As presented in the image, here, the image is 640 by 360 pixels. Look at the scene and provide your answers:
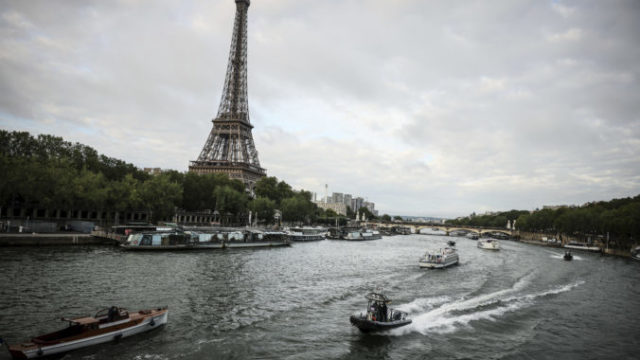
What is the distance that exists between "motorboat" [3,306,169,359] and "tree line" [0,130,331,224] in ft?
170

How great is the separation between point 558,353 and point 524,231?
17240 cm

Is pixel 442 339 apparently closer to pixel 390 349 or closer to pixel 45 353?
pixel 390 349

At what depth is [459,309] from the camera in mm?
32438

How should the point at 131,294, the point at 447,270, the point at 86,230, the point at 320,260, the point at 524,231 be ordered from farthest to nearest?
the point at 524,231
the point at 86,230
the point at 320,260
the point at 447,270
the point at 131,294

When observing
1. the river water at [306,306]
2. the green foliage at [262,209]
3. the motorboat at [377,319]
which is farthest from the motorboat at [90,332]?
the green foliage at [262,209]

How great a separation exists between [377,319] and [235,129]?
122 m

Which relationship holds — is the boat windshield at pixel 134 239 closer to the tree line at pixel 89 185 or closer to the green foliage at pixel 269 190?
the tree line at pixel 89 185

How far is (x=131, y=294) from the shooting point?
30703mm

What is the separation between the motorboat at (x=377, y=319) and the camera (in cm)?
2420

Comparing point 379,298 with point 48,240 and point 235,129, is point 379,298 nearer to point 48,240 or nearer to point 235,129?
point 48,240

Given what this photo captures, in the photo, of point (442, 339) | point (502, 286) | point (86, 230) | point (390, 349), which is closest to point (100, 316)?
point (390, 349)

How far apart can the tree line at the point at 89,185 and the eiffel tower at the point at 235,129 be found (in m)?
16.1

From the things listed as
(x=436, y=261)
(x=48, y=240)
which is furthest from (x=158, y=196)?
(x=436, y=261)

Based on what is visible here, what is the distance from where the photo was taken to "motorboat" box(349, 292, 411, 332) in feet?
79.4
